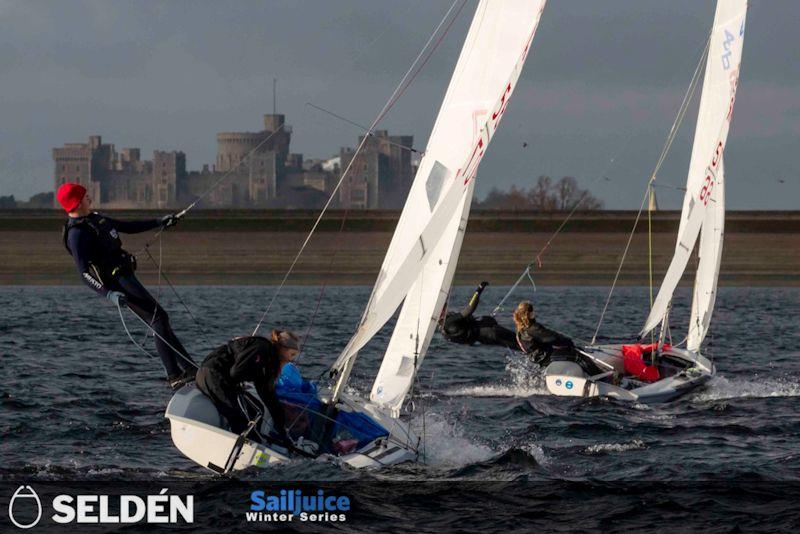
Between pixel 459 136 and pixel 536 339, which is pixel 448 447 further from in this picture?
pixel 536 339

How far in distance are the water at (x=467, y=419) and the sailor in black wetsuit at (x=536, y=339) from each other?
0.57 m

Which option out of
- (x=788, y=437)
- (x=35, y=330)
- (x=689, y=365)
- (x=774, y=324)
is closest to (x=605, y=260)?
(x=774, y=324)

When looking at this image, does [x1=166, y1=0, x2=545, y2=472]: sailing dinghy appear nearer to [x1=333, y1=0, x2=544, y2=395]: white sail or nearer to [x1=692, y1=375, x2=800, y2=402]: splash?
[x1=333, y1=0, x2=544, y2=395]: white sail

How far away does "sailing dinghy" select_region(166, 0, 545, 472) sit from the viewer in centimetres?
1055

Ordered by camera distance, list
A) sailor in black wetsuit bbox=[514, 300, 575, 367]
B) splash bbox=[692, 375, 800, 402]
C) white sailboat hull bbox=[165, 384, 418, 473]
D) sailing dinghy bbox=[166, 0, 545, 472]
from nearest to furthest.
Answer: white sailboat hull bbox=[165, 384, 418, 473] → sailing dinghy bbox=[166, 0, 545, 472] → sailor in black wetsuit bbox=[514, 300, 575, 367] → splash bbox=[692, 375, 800, 402]

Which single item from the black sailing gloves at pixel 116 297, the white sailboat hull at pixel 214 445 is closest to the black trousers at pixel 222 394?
the white sailboat hull at pixel 214 445

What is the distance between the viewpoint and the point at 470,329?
15594 millimetres

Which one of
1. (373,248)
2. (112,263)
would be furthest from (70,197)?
(373,248)

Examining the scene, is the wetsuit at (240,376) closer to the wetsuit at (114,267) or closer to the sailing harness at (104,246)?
the wetsuit at (114,267)

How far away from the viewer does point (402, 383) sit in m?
11.9

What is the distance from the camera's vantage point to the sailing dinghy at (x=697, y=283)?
1634 centimetres

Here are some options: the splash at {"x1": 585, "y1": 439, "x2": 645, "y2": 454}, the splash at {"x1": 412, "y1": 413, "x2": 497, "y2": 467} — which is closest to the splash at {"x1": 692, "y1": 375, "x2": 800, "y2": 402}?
the splash at {"x1": 585, "y1": 439, "x2": 645, "y2": 454}

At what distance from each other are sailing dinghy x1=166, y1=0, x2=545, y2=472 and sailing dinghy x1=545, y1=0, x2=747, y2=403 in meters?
4.97

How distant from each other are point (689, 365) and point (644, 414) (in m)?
3.30
